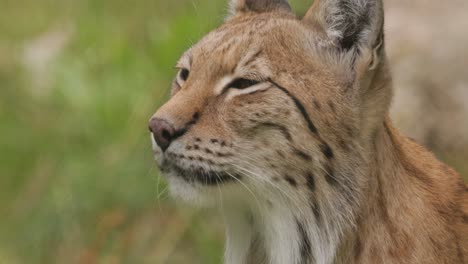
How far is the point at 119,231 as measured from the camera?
1077cm

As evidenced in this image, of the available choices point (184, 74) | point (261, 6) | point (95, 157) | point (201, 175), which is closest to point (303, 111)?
point (201, 175)

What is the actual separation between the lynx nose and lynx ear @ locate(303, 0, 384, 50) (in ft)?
3.59

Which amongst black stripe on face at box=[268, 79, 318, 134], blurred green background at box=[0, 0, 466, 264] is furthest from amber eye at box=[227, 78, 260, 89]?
blurred green background at box=[0, 0, 466, 264]

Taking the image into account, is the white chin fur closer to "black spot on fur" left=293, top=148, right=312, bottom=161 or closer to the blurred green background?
"black spot on fur" left=293, top=148, right=312, bottom=161

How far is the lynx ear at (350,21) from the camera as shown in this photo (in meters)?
7.09

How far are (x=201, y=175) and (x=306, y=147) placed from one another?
1.96 feet

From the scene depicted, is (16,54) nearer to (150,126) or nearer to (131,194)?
(131,194)

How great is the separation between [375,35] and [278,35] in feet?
1.88

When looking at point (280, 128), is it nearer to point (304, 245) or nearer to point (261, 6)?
point (304, 245)

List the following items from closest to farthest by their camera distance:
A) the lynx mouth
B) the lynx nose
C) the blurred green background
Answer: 1. the lynx nose
2. the lynx mouth
3. the blurred green background

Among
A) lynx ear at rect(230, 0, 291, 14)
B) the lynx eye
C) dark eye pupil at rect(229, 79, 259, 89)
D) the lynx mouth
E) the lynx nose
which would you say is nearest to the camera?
the lynx nose

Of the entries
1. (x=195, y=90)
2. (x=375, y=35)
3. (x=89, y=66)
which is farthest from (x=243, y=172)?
(x=89, y=66)

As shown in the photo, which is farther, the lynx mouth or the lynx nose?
the lynx mouth

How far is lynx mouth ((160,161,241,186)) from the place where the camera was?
703 centimetres
